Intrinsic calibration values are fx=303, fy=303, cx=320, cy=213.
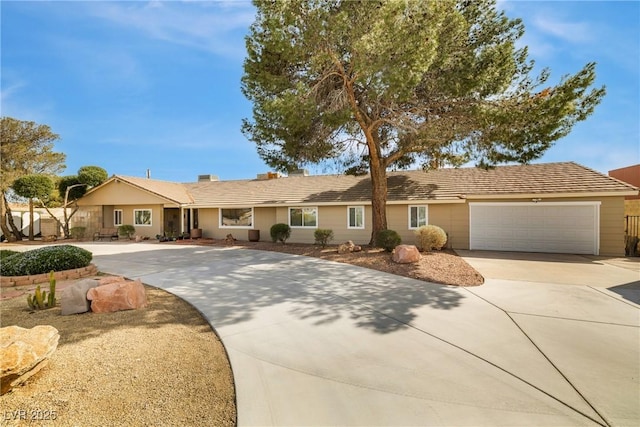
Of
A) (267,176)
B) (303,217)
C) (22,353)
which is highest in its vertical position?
(267,176)

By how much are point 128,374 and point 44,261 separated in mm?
7012

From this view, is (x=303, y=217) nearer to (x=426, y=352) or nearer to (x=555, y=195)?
(x=555, y=195)

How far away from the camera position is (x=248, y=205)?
1909 cm

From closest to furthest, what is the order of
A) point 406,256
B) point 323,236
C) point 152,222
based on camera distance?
point 406,256 → point 323,236 → point 152,222

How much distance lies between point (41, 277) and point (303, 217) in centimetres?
1199

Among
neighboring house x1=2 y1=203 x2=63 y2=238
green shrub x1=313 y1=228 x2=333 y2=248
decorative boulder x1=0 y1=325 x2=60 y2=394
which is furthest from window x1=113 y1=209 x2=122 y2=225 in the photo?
decorative boulder x1=0 y1=325 x2=60 y2=394

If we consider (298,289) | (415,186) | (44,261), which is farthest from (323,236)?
(44,261)

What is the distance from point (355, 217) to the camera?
16.7m

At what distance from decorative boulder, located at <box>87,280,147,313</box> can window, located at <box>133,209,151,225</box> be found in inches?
719

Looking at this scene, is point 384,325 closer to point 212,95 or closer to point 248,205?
point 212,95

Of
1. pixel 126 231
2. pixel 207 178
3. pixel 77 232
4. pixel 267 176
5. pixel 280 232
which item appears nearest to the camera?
pixel 280 232

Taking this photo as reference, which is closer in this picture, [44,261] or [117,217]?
[44,261]

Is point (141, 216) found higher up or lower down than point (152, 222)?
higher up

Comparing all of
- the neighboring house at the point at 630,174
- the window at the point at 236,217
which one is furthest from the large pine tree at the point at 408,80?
the neighboring house at the point at 630,174
